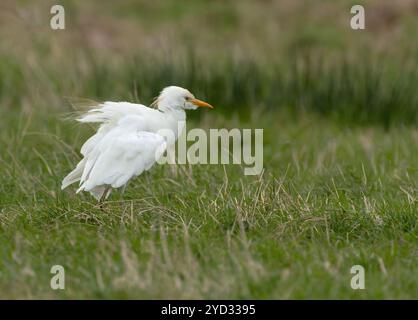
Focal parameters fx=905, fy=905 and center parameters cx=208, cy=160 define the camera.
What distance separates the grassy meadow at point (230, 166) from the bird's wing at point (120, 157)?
0.61 feet

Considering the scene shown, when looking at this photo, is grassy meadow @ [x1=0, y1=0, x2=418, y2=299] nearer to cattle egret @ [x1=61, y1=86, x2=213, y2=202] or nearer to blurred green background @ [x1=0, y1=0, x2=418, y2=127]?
blurred green background @ [x1=0, y1=0, x2=418, y2=127]

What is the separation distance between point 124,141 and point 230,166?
5.21ft

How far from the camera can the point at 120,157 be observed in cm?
577

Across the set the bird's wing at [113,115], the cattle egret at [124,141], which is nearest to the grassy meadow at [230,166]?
the cattle egret at [124,141]

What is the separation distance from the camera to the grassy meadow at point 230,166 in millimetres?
4727

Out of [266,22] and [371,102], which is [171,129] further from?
[266,22]

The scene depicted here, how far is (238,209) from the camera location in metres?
5.42

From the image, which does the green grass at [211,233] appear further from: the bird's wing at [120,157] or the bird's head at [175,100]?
the bird's head at [175,100]

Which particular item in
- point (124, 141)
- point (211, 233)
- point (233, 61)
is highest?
point (233, 61)

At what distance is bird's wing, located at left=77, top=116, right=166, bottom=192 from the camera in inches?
224

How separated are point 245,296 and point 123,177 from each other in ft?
4.93

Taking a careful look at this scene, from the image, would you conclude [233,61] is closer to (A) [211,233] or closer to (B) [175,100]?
(B) [175,100]

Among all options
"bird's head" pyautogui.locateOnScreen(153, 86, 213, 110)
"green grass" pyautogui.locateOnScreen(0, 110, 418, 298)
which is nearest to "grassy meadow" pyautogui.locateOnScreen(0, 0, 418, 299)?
"green grass" pyautogui.locateOnScreen(0, 110, 418, 298)

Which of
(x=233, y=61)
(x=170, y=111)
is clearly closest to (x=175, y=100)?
(x=170, y=111)
